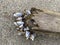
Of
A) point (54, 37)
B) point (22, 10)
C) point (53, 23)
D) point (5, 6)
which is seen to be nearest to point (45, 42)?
point (54, 37)

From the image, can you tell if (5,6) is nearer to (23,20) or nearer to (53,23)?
(23,20)

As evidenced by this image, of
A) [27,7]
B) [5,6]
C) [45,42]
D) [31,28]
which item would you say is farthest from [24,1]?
[45,42]

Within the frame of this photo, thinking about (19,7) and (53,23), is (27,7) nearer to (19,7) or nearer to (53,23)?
(19,7)

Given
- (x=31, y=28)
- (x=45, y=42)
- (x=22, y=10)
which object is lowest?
(x=45, y=42)

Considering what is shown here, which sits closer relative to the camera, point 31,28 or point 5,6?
point 31,28

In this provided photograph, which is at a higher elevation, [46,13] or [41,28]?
[46,13]

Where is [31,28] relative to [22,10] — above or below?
below
